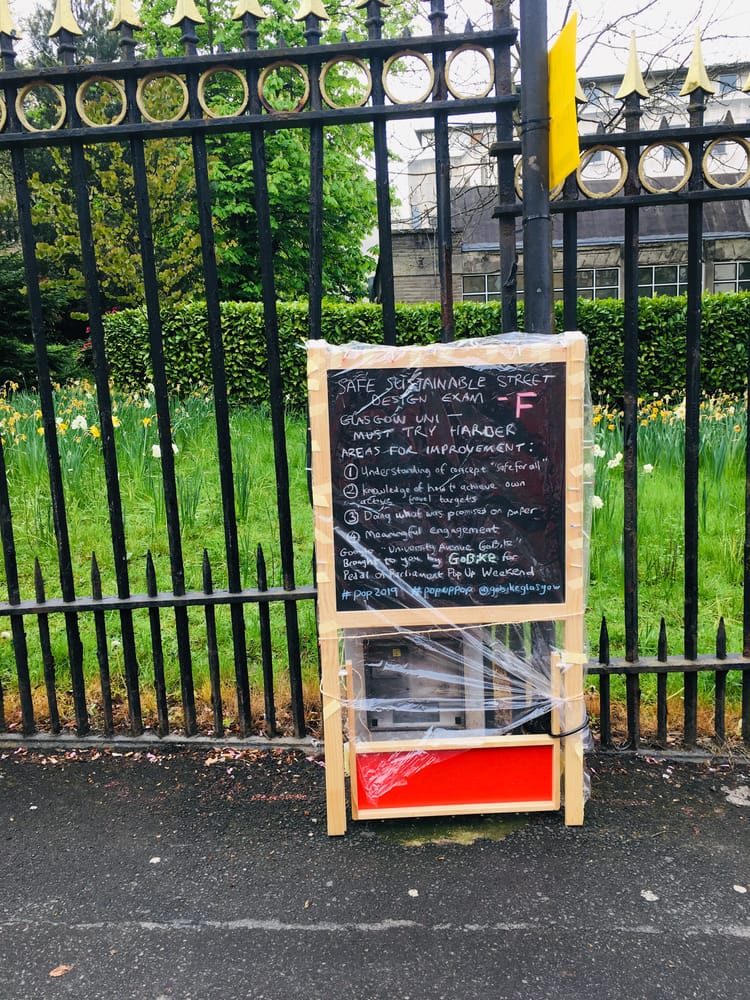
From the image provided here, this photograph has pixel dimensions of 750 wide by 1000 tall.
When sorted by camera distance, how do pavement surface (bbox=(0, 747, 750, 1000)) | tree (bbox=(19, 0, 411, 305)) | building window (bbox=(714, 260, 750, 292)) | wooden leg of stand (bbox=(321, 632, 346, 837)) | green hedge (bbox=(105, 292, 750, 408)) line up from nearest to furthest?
pavement surface (bbox=(0, 747, 750, 1000)) → wooden leg of stand (bbox=(321, 632, 346, 837)) → green hedge (bbox=(105, 292, 750, 408)) → tree (bbox=(19, 0, 411, 305)) → building window (bbox=(714, 260, 750, 292))

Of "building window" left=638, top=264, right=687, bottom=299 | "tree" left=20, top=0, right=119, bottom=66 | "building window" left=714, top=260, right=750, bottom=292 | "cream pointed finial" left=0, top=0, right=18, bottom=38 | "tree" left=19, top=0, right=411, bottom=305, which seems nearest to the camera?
"cream pointed finial" left=0, top=0, right=18, bottom=38

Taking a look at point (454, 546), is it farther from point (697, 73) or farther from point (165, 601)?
point (697, 73)

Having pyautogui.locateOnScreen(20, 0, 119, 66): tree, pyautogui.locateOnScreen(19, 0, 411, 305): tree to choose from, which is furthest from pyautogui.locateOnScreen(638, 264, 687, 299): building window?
pyautogui.locateOnScreen(20, 0, 119, 66): tree

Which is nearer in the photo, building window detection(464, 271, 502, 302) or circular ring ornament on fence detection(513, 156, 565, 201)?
circular ring ornament on fence detection(513, 156, 565, 201)

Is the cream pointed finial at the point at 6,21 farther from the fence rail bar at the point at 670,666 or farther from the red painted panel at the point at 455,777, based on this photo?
the fence rail bar at the point at 670,666

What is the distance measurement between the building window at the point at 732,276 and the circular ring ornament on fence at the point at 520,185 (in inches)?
801

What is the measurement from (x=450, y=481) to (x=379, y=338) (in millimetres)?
7749

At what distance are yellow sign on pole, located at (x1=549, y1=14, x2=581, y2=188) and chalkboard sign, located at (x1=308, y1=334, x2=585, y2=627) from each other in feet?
2.08

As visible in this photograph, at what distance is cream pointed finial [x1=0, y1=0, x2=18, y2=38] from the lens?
9.35 feet

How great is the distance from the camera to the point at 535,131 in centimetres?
277

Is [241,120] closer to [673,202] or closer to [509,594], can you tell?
[673,202]

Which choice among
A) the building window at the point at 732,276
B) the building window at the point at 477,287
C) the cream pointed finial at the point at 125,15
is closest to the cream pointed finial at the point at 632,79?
the cream pointed finial at the point at 125,15

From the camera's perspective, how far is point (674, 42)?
601 cm

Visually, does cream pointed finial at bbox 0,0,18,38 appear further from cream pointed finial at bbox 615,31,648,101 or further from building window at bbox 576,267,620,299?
building window at bbox 576,267,620,299
